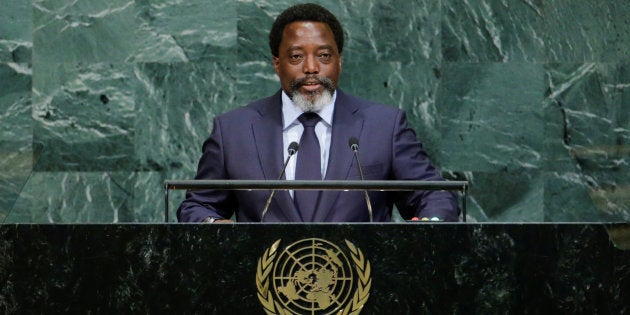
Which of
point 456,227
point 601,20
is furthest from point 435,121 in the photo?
point 456,227

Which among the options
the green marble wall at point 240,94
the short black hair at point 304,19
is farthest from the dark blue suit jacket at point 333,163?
the green marble wall at point 240,94

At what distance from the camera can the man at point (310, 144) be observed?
15.4 ft

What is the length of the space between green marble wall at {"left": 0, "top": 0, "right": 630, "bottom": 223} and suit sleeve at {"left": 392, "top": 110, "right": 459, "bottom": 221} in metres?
1.55

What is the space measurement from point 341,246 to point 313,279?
0.12m

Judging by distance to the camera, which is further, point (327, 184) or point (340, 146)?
point (340, 146)

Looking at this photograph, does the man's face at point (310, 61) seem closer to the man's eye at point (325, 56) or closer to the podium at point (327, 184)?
the man's eye at point (325, 56)

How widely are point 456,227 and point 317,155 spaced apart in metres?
1.53

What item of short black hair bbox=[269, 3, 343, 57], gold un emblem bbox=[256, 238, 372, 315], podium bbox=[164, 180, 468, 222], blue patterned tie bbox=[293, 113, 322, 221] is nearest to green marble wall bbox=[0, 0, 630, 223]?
short black hair bbox=[269, 3, 343, 57]

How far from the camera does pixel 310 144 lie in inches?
192

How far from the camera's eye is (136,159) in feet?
21.6

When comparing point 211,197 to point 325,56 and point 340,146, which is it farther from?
point 325,56

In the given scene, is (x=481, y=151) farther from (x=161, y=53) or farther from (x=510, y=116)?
(x=161, y=53)

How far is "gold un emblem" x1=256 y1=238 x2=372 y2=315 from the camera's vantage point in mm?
3326

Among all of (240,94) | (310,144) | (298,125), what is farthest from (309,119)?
(240,94)
